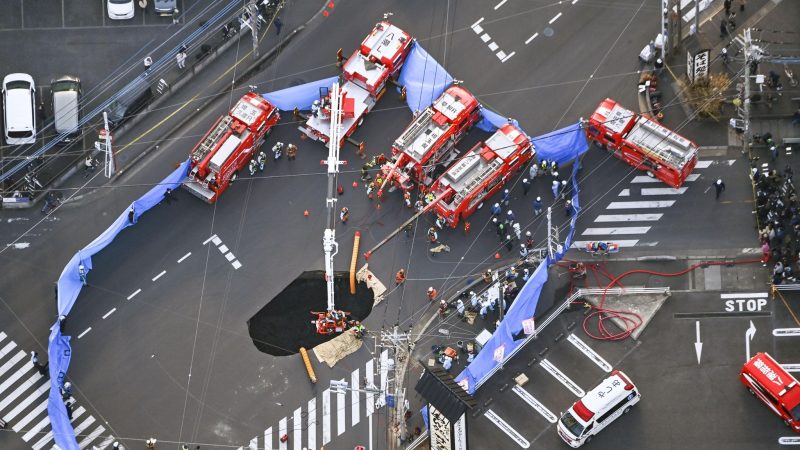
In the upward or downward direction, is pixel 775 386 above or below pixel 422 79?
below

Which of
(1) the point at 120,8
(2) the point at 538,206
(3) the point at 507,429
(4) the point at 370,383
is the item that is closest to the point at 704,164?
(2) the point at 538,206

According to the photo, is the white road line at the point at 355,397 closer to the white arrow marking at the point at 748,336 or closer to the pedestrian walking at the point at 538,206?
the pedestrian walking at the point at 538,206

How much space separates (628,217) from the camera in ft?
375

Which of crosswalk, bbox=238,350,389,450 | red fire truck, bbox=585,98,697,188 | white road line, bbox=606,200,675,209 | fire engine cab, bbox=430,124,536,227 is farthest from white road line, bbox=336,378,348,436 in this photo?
red fire truck, bbox=585,98,697,188

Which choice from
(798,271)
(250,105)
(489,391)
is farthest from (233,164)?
(798,271)

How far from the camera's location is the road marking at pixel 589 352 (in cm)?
11031

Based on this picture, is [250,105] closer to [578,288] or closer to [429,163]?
[429,163]

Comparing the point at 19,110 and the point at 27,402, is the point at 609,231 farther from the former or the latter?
the point at 19,110

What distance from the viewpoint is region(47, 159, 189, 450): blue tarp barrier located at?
110188mm

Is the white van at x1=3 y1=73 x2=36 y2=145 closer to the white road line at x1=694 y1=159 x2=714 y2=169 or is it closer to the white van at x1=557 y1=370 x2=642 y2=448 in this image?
the white van at x1=557 y1=370 x2=642 y2=448

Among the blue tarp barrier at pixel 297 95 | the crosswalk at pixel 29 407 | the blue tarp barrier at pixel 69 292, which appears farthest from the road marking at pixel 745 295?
the crosswalk at pixel 29 407

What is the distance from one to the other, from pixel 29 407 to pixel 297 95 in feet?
91.3

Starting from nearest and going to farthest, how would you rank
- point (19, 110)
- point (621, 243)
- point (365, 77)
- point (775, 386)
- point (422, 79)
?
point (775, 386) < point (621, 243) < point (365, 77) < point (422, 79) < point (19, 110)

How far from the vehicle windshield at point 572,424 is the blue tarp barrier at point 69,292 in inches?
1214
